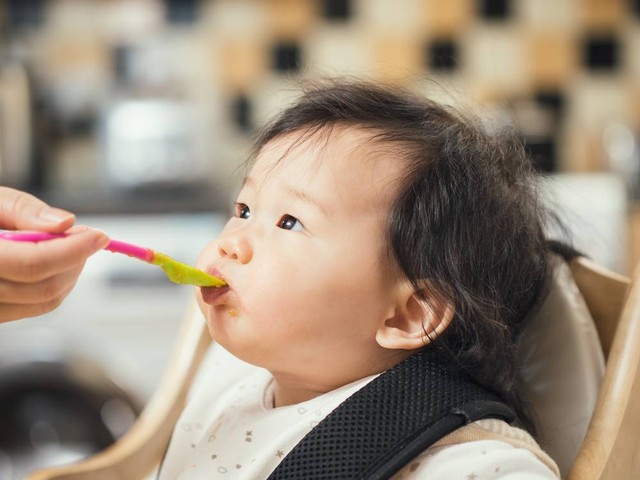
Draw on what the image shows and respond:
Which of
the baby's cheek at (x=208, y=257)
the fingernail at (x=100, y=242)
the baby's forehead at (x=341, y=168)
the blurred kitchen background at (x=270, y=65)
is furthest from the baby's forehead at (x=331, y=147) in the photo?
the blurred kitchen background at (x=270, y=65)

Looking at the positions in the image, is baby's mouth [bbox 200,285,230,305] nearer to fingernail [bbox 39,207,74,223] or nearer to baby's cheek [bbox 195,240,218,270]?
baby's cheek [bbox 195,240,218,270]

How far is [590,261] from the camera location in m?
0.99

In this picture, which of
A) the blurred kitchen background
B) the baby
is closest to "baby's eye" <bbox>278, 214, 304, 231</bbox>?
the baby

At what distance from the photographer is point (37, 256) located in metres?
0.74

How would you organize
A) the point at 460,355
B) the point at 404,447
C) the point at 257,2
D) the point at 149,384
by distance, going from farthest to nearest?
1. the point at 257,2
2. the point at 149,384
3. the point at 460,355
4. the point at 404,447

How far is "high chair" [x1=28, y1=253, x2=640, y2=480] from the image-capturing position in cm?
76

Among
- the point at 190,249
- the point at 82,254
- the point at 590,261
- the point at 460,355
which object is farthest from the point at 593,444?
the point at 190,249

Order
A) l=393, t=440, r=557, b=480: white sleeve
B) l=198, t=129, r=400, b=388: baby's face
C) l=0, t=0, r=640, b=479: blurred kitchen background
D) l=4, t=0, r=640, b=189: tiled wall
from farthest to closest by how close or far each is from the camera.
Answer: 1. l=4, t=0, r=640, b=189: tiled wall
2. l=0, t=0, r=640, b=479: blurred kitchen background
3. l=198, t=129, r=400, b=388: baby's face
4. l=393, t=440, r=557, b=480: white sleeve

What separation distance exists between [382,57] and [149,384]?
149 cm

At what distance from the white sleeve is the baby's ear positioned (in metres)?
0.12

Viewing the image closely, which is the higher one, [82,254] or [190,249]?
[82,254]

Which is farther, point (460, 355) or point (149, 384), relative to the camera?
point (149, 384)

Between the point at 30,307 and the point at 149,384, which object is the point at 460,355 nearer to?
the point at 30,307

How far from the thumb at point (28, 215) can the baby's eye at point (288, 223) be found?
0.21m
